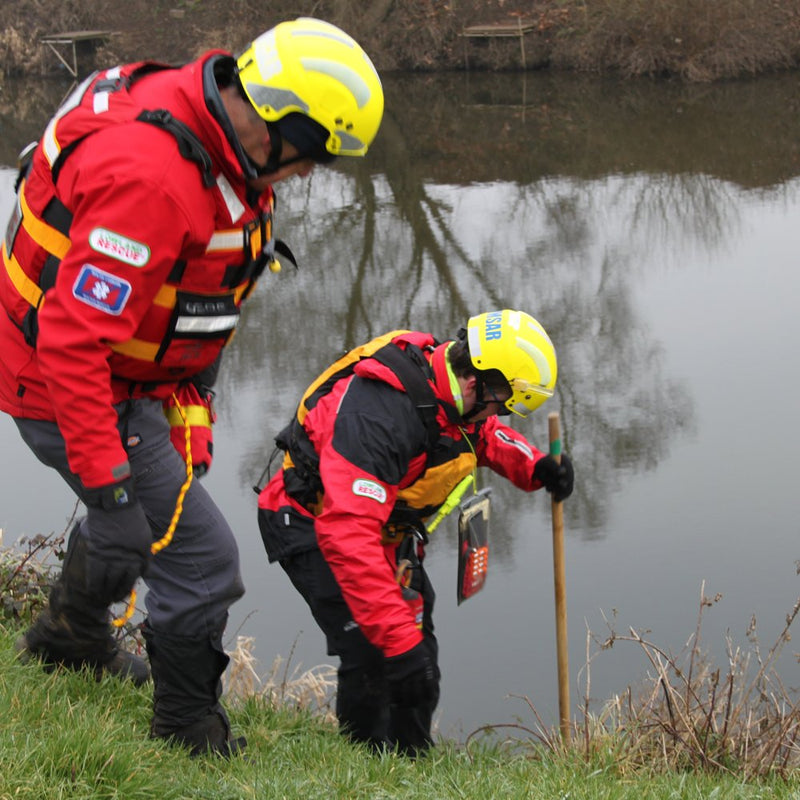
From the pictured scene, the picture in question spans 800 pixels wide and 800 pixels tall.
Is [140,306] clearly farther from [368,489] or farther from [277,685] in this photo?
[277,685]

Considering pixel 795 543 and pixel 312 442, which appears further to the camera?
pixel 795 543

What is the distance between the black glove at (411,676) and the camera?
405 cm

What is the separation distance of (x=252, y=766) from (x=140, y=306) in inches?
59.0

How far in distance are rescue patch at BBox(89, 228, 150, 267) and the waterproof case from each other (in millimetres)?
2071

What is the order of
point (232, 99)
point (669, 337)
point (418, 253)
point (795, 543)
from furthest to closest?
1. point (418, 253)
2. point (669, 337)
3. point (795, 543)
4. point (232, 99)

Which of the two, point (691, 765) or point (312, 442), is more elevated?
point (312, 442)

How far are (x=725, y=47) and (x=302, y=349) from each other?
1372 centimetres

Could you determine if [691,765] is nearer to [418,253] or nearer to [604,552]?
[604,552]

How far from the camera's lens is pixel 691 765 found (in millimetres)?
4289

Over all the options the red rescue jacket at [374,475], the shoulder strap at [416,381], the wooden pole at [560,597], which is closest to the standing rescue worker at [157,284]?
the red rescue jacket at [374,475]

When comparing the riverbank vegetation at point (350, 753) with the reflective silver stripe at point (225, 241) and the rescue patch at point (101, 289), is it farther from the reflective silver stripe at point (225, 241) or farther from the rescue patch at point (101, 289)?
the reflective silver stripe at point (225, 241)

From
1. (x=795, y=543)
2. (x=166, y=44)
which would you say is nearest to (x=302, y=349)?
(x=795, y=543)

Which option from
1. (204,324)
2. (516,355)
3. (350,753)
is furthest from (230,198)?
(350,753)

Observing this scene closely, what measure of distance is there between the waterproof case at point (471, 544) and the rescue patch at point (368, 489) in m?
0.67
